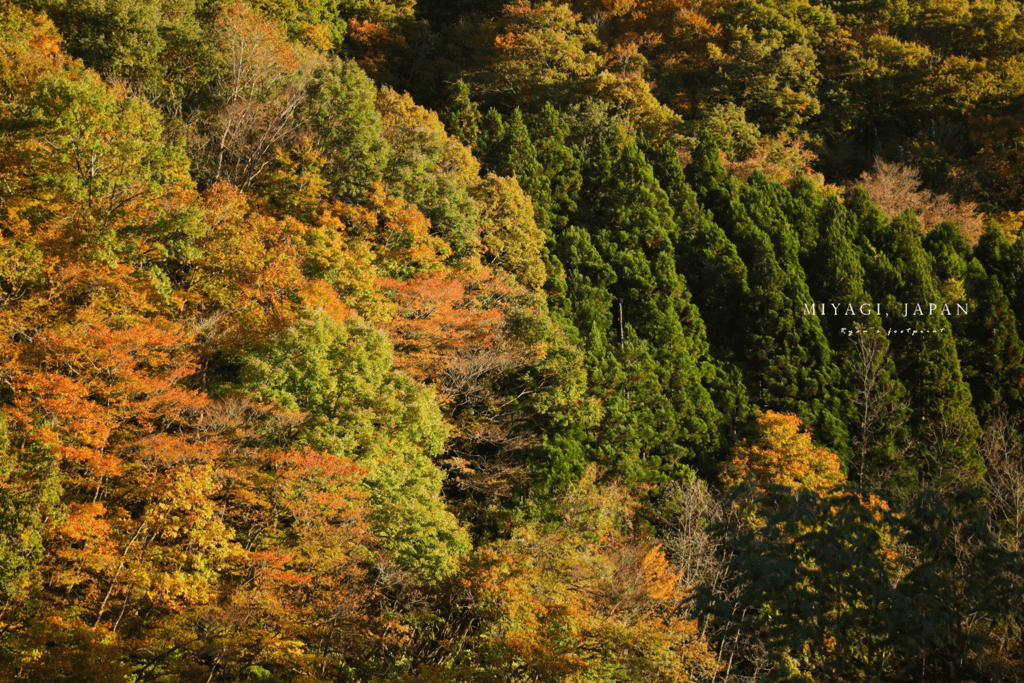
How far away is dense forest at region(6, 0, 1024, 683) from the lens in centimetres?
1101

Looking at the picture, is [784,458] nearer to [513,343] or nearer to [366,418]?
[513,343]

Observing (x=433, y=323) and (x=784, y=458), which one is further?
(x=784, y=458)

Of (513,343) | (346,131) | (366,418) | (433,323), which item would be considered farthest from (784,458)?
(346,131)

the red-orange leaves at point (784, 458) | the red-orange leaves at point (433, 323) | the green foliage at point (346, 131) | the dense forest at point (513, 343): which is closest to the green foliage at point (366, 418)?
the dense forest at point (513, 343)

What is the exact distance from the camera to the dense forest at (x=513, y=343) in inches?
433

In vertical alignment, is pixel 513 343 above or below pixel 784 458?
above

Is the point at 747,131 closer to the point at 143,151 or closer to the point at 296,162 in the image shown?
the point at 296,162

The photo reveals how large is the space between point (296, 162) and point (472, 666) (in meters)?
13.4

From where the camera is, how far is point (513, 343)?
20.2 m

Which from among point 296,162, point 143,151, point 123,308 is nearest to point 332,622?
point 123,308

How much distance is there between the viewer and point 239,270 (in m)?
15.8

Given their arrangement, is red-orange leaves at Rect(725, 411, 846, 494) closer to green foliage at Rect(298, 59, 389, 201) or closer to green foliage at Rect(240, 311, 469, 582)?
green foliage at Rect(240, 311, 469, 582)

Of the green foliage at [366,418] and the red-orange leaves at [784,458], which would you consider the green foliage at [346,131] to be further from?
the red-orange leaves at [784,458]

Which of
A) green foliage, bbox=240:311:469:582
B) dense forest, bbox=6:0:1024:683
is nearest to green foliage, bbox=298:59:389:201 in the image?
dense forest, bbox=6:0:1024:683
